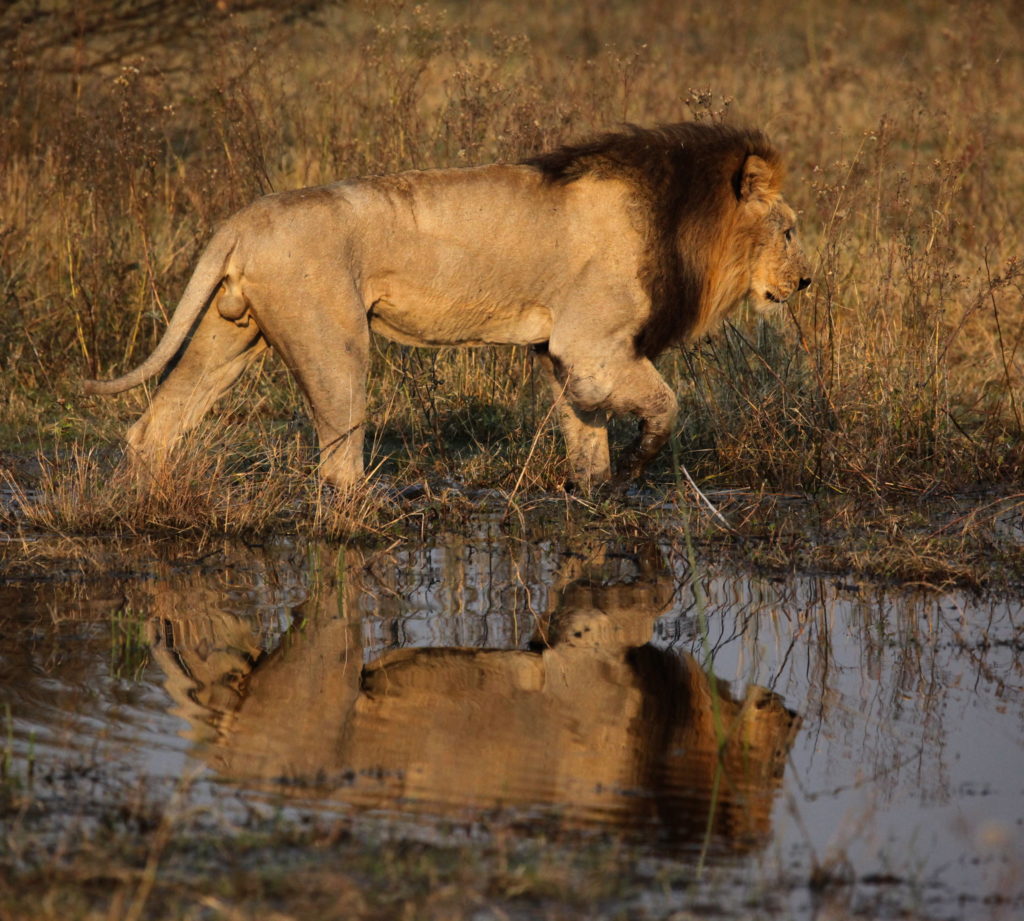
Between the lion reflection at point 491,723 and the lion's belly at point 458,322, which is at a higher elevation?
the lion's belly at point 458,322

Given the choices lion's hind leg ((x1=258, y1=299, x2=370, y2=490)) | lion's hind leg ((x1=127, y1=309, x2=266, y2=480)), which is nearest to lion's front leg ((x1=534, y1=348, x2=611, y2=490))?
lion's hind leg ((x1=258, y1=299, x2=370, y2=490))

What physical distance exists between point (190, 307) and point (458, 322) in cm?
116

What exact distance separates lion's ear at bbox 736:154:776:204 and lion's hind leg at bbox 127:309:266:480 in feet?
7.48

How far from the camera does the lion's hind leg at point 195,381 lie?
6.44 m

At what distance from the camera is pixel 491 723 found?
429cm

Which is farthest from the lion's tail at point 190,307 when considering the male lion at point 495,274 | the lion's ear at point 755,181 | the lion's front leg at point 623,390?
the lion's ear at point 755,181

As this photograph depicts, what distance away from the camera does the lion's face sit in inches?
280

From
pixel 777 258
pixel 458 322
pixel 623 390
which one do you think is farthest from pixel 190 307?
pixel 777 258

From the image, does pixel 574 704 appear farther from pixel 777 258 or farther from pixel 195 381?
pixel 777 258

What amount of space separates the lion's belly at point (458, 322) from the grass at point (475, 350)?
Answer: 0.53 m

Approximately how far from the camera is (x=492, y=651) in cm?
501

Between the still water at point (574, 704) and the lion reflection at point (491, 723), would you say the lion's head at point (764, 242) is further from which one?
the lion reflection at point (491, 723)

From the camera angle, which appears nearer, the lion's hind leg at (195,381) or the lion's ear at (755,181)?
the lion's hind leg at (195,381)

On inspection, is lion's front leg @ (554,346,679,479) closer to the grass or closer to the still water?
the grass
